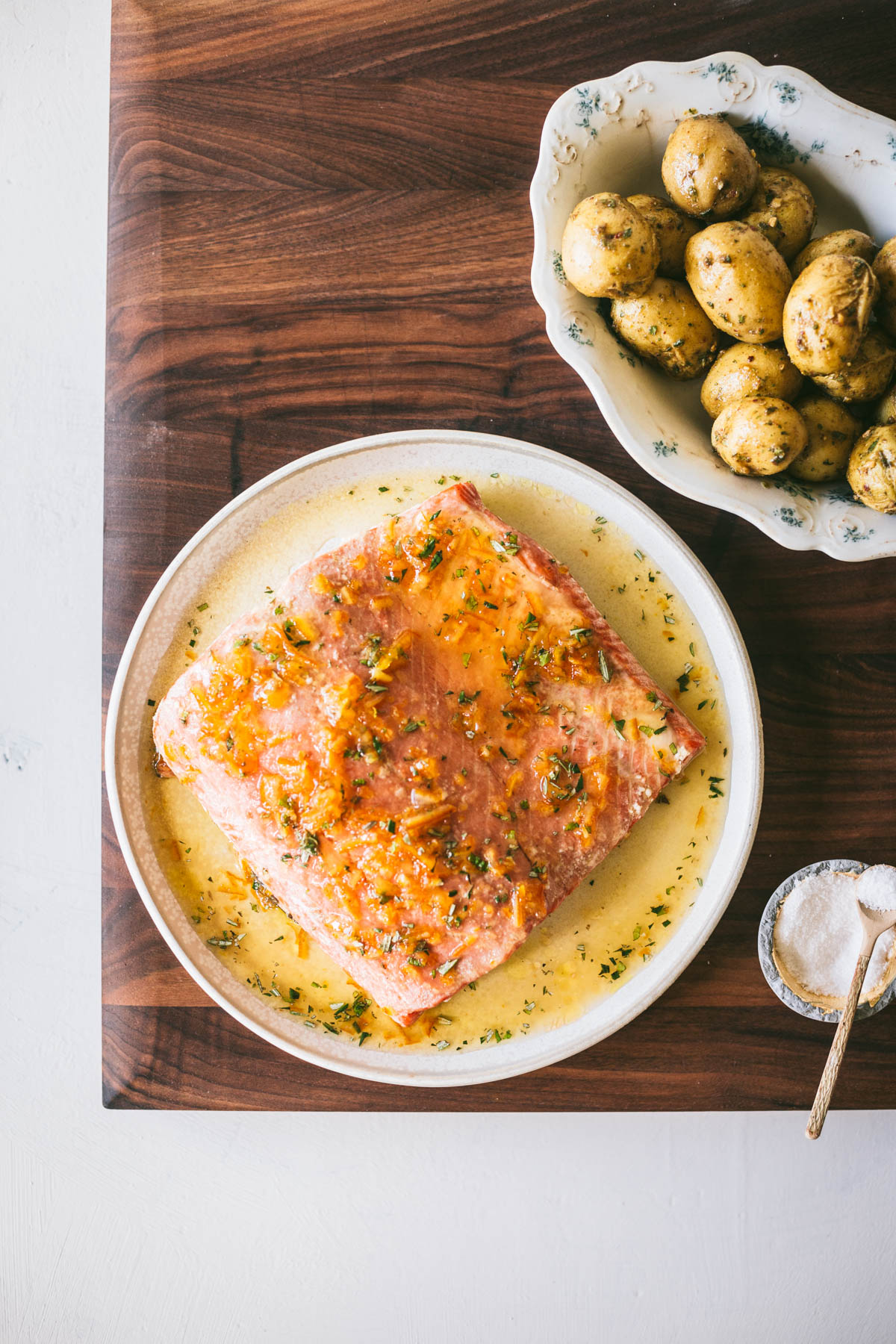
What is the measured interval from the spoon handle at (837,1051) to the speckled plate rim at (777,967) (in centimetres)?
5

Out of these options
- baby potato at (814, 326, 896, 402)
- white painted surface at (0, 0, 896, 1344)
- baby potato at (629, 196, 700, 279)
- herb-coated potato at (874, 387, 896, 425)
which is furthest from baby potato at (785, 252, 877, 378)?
white painted surface at (0, 0, 896, 1344)

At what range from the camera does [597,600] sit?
1.98m

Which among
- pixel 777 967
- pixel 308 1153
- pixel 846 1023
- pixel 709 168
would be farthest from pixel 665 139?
pixel 308 1153

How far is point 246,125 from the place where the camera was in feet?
6.50

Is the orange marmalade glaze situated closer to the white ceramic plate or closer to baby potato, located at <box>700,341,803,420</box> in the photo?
the white ceramic plate

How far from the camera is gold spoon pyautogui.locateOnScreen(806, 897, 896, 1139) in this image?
1860 millimetres

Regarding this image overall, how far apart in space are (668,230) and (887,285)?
16.6 inches

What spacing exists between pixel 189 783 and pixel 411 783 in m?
0.52

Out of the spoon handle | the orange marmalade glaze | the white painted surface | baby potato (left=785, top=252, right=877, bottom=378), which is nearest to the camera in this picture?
baby potato (left=785, top=252, right=877, bottom=378)

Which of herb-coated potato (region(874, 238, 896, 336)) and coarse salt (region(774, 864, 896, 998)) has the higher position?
herb-coated potato (region(874, 238, 896, 336))

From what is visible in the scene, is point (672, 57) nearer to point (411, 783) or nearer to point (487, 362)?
point (487, 362)

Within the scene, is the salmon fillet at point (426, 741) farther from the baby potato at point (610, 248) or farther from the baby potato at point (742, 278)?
the baby potato at point (742, 278)

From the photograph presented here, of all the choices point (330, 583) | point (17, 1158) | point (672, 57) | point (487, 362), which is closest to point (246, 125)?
point (487, 362)

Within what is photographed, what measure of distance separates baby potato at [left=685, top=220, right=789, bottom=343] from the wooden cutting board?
1.35 ft
